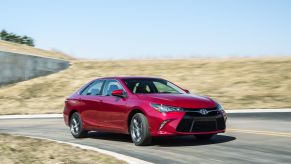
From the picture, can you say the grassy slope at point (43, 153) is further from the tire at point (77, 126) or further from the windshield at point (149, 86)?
the windshield at point (149, 86)

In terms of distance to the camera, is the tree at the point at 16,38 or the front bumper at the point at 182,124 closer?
the front bumper at the point at 182,124

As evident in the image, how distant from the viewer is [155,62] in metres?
36.2

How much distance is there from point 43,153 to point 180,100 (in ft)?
9.40

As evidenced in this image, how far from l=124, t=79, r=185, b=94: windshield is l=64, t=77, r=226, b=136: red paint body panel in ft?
0.52

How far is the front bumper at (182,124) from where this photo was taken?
1107 centimetres

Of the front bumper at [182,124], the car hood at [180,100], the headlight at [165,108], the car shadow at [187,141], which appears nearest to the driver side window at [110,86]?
the car hood at [180,100]

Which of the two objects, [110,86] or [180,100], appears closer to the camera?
[180,100]

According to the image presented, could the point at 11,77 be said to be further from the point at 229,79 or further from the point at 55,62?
the point at 229,79

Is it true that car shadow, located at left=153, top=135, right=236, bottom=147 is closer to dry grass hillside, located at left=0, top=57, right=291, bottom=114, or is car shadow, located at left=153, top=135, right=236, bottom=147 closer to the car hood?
the car hood

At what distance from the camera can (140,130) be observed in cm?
1155

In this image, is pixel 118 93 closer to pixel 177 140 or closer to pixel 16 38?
pixel 177 140

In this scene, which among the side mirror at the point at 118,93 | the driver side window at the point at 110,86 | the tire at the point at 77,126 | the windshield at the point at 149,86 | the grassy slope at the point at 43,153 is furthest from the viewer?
the tire at the point at 77,126

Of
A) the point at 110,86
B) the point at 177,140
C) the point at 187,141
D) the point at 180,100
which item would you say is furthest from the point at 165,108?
the point at 110,86

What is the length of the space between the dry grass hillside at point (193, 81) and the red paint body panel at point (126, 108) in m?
10.5
